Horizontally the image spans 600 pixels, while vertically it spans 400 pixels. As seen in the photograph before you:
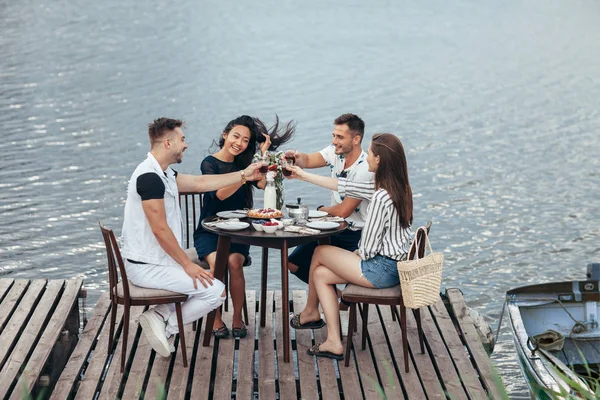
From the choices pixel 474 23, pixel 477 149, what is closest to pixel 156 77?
pixel 477 149

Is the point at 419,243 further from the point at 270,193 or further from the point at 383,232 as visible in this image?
the point at 270,193

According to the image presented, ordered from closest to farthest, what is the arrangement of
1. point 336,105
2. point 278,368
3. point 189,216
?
1. point 278,368
2. point 189,216
3. point 336,105

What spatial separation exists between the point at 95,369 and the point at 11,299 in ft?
4.41

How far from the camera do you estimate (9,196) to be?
1105 cm

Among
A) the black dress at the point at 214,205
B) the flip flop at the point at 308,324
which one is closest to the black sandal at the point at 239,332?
the flip flop at the point at 308,324

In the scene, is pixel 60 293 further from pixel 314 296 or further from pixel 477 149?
pixel 477 149

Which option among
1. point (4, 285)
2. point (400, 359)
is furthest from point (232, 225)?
point (4, 285)

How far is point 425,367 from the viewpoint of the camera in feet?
17.6

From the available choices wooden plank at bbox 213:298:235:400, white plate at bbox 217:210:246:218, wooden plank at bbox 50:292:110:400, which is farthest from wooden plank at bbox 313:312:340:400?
wooden plank at bbox 50:292:110:400

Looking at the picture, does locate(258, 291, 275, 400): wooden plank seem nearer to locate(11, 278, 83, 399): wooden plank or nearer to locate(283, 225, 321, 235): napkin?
locate(283, 225, 321, 235): napkin

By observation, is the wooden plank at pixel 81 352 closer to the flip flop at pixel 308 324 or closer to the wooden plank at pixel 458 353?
the flip flop at pixel 308 324

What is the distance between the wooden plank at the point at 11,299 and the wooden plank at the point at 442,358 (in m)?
2.56

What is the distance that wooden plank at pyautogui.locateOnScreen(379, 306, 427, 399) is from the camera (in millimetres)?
5051

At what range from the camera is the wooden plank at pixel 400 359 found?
505 cm
